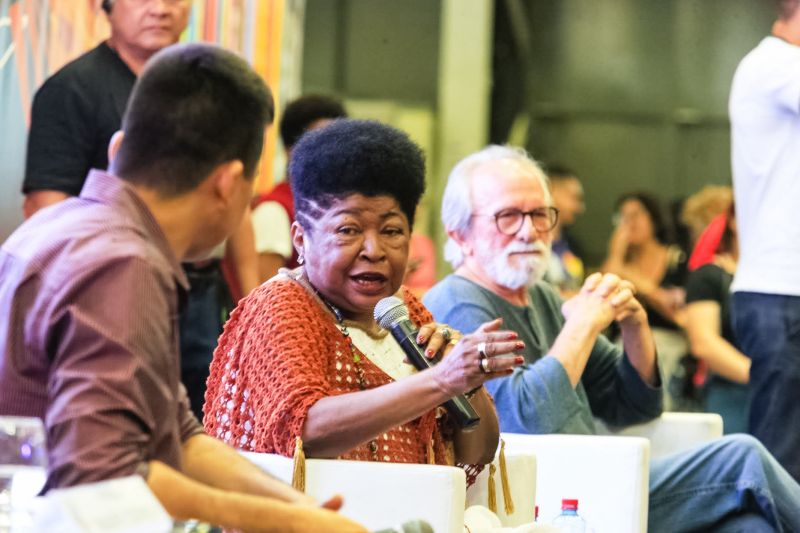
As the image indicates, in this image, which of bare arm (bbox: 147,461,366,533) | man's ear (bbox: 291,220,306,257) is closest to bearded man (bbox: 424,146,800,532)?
man's ear (bbox: 291,220,306,257)

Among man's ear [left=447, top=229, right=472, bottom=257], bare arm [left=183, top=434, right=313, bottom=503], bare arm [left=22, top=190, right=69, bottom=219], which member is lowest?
bare arm [left=183, top=434, right=313, bottom=503]

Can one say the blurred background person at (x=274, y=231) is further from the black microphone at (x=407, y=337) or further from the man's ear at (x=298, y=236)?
the black microphone at (x=407, y=337)

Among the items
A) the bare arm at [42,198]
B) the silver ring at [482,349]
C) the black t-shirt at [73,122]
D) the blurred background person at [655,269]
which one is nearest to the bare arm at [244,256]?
the black t-shirt at [73,122]

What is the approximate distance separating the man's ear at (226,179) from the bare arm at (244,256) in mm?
2021

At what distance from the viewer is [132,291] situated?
5.79 ft

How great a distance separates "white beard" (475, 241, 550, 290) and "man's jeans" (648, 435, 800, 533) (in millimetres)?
583

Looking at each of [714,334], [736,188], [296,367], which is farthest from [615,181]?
[296,367]

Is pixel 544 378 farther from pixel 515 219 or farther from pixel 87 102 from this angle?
pixel 87 102

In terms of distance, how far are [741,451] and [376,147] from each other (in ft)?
3.99

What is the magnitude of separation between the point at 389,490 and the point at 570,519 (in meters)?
0.76

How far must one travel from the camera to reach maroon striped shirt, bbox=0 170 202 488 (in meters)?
1.70

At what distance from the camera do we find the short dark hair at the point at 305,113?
4.43m

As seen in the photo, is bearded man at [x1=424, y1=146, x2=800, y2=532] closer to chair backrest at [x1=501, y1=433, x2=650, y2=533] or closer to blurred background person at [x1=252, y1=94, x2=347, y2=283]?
chair backrest at [x1=501, y1=433, x2=650, y2=533]

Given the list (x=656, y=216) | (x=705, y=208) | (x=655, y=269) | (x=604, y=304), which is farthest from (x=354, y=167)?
(x=656, y=216)
